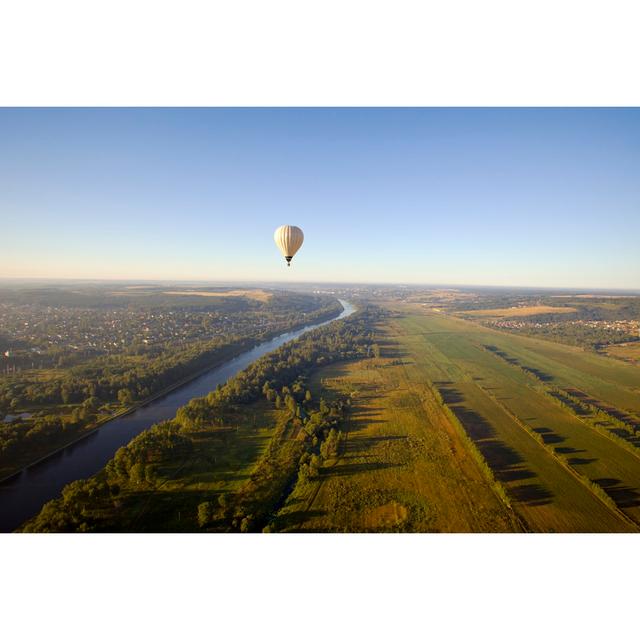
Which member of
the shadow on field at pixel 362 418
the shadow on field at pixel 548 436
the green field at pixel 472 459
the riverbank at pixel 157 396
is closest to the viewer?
the green field at pixel 472 459

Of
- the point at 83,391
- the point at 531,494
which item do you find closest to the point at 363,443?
the point at 531,494

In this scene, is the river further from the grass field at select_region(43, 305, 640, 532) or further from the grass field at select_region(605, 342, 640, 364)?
the grass field at select_region(605, 342, 640, 364)

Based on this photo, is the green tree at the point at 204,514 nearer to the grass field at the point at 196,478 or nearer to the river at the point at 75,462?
the grass field at the point at 196,478

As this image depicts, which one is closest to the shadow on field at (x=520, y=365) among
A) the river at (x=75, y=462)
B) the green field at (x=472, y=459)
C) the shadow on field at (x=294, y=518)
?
the green field at (x=472, y=459)

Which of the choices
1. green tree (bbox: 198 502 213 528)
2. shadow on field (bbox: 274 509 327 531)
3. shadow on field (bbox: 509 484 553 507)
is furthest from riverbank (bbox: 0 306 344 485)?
shadow on field (bbox: 509 484 553 507)

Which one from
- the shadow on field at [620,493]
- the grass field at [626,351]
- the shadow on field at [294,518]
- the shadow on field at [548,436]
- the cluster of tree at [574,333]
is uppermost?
the cluster of tree at [574,333]

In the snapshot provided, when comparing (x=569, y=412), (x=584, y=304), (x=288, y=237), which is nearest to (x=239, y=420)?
(x=288, y=237)
